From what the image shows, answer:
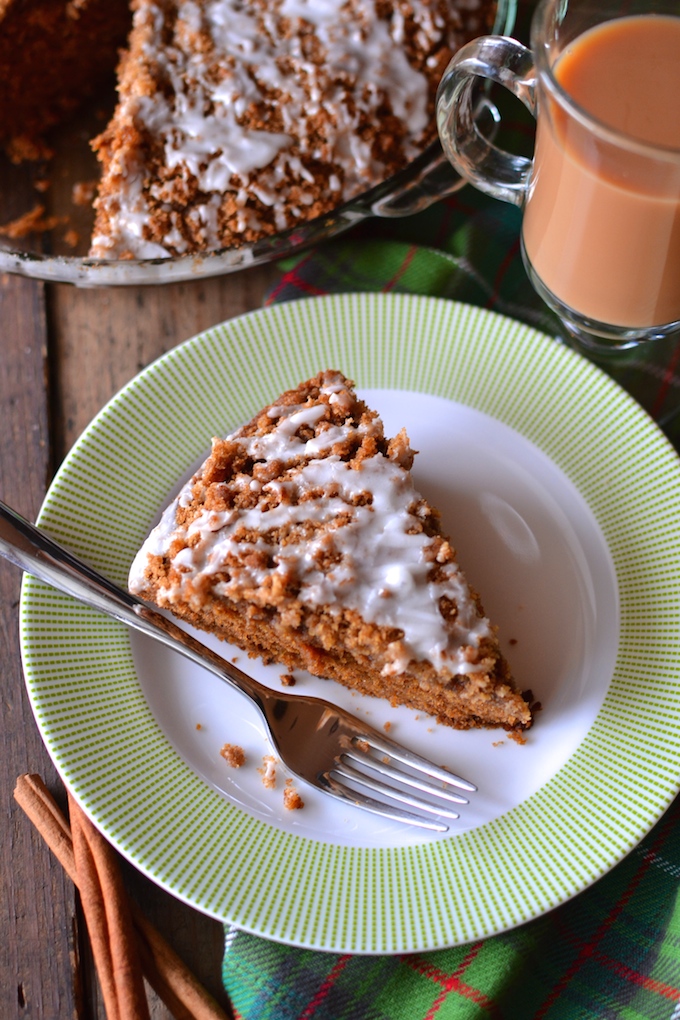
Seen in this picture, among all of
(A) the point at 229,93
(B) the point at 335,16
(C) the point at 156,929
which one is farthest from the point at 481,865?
(B) the point at 335,16

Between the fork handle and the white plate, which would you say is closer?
the white plate

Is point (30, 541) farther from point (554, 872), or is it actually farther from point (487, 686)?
point (554, 872)

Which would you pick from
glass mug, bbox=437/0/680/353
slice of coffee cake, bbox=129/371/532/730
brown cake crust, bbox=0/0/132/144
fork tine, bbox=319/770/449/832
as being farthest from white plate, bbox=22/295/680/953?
brown cake crust, bbox=0/0/132/144

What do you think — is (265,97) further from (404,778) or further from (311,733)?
(404,778)

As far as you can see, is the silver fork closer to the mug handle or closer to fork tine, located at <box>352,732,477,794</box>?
fork tine, located at <box>352,732,477,794</box>

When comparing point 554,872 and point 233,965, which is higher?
point 554,872

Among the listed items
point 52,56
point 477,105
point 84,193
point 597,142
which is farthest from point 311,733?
point 52,56
